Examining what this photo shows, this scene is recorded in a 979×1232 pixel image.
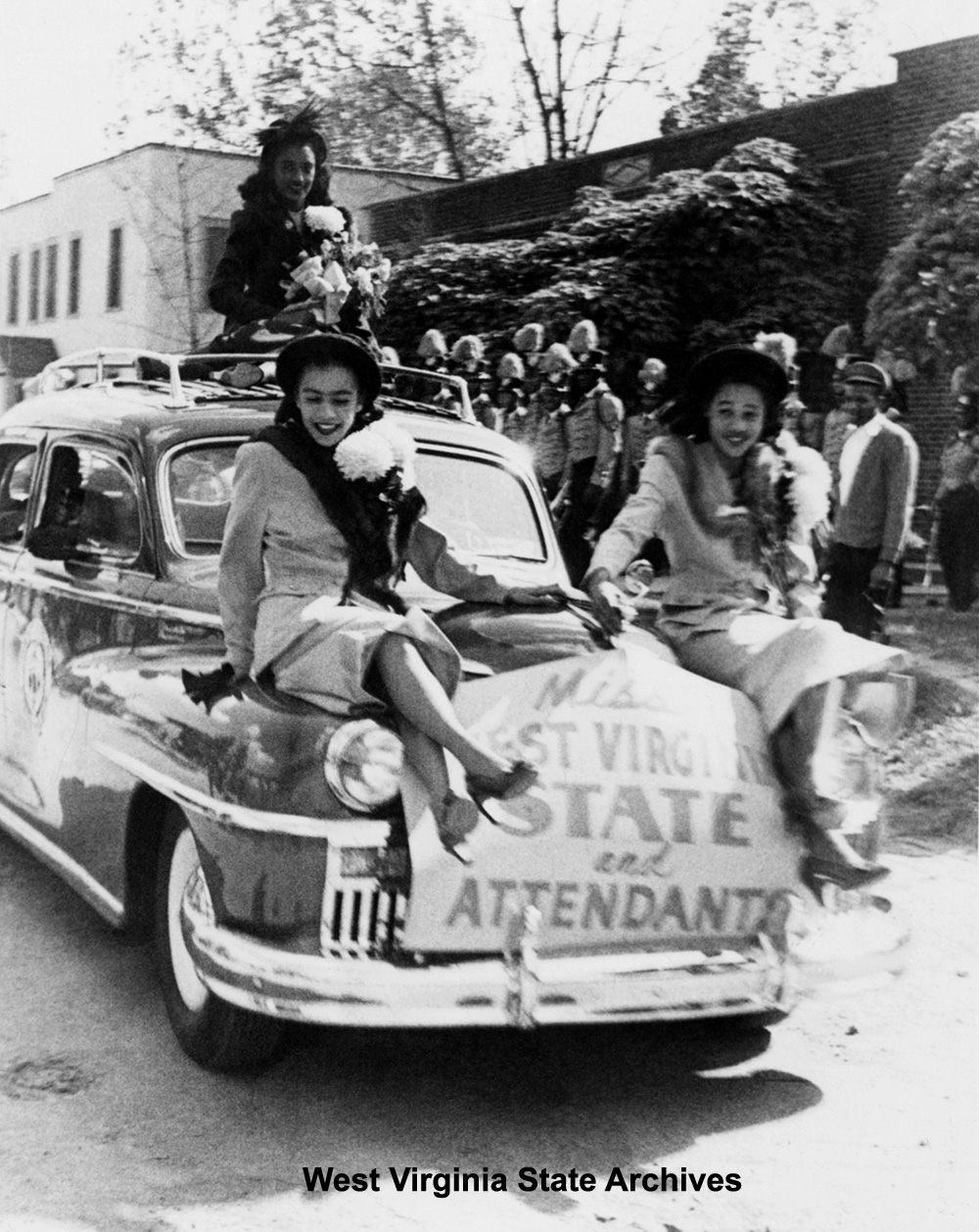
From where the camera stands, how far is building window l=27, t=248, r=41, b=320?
103ft

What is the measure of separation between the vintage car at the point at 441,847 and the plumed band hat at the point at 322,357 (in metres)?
0.75

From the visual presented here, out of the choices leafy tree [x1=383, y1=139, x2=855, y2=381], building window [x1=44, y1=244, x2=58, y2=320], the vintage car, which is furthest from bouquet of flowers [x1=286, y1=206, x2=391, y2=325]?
building window [x1=44, y1=244, x2=58, y2=320]

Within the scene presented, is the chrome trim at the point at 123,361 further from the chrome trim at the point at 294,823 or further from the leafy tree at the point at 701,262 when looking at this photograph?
the leafy tree at the point at 701,262

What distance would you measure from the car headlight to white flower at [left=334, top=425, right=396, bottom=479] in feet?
3.14

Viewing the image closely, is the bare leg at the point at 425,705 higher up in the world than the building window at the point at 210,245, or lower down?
lower down

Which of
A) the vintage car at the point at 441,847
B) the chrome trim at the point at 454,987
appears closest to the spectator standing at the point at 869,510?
the vintage car at the point at 441,847

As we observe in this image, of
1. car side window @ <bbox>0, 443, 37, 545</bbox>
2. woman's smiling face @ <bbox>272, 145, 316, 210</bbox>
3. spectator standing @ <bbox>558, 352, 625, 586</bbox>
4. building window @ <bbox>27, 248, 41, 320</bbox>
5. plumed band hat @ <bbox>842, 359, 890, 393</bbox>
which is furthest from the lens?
building window @ <bbox>27, 248, 41, 320</bbox>

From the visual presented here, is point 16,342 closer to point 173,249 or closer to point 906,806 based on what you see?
point 173,249

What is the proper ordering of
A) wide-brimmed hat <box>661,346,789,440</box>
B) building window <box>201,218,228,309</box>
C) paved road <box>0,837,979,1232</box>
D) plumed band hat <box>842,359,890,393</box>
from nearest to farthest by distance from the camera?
1. paved road <box>0,837,979,1232</box>
2. wide-brimmed hat <box>661,346,789,440</box>
3. plumed band hat <box>842,359,890,393</box>
4. building window <box>201,218,228,309</box>

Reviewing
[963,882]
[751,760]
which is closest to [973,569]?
[963,882]

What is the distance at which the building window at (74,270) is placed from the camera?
97.2ft

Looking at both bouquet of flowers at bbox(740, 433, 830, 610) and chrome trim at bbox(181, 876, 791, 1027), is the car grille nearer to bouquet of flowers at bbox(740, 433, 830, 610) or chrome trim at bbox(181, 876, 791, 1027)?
chrome trim at bbox(181, 876, 791, 1027)

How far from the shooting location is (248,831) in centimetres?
362

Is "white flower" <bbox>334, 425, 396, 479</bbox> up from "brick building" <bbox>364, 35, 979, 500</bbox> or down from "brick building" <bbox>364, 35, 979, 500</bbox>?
down
